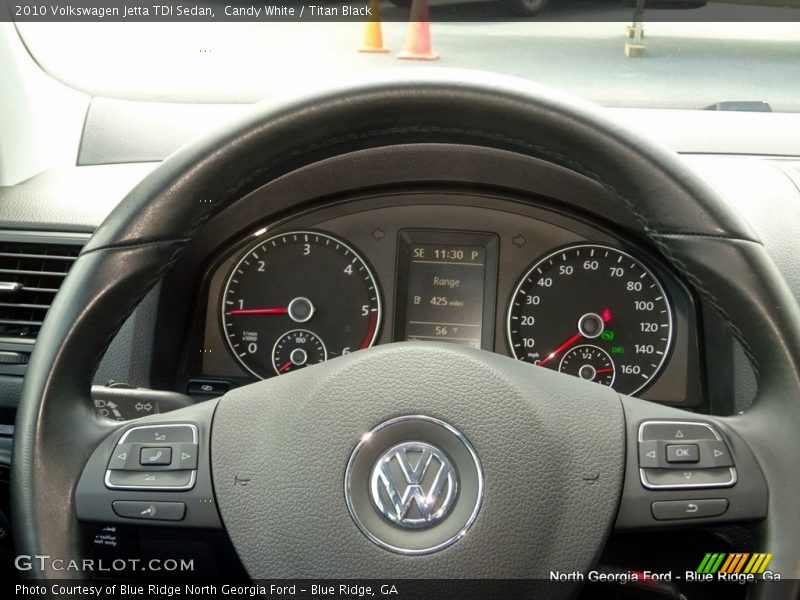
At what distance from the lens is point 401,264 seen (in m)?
2.17

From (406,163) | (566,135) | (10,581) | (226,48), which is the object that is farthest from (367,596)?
(226,48)

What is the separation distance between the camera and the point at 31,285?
2178mm

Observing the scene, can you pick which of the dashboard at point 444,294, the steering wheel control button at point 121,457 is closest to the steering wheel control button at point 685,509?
the steering wheel control button at point 121,457

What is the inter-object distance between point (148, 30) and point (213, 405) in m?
1.34

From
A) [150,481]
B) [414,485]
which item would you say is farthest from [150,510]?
[414,485]

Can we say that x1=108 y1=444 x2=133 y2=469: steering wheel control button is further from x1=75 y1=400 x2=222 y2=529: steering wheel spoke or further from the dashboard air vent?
the dashboard air vent

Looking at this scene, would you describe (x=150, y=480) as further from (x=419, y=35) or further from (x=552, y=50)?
(x=552, y=50)

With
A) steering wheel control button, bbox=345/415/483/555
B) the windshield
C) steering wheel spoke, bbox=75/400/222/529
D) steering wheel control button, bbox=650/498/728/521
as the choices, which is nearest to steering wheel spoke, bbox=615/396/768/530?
steering wheel control button, bbox=650/498/728/521

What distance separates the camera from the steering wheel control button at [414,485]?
1.23 m

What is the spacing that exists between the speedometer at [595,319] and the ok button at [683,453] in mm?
777

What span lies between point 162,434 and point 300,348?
81cm

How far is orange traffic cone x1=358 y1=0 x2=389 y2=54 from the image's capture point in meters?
2.31

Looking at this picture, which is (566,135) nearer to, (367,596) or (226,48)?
(367,596)

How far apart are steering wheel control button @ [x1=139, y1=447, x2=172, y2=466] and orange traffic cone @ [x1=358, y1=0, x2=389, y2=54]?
1.26 metres
